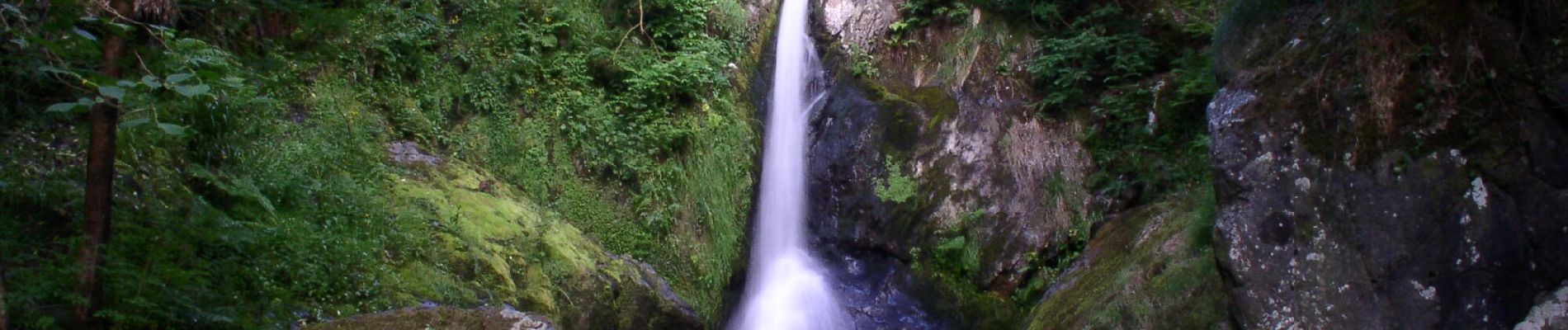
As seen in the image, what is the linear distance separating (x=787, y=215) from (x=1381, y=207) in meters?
6.64

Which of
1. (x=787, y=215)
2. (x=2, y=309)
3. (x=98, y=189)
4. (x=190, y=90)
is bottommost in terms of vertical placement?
(x=787, y=215)

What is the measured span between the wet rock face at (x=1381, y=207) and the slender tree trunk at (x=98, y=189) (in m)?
5.49

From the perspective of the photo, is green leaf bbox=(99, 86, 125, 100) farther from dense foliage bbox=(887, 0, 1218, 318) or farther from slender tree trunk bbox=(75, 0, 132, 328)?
dense foliage bbox=(887, 0, 1218, 318)

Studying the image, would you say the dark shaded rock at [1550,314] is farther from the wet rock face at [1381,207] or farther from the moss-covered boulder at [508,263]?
the moss-covered boulder at [508,263]

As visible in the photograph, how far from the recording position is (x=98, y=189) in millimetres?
3113

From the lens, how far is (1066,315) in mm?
6867

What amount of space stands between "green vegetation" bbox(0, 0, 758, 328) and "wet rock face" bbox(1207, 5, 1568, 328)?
192 inches

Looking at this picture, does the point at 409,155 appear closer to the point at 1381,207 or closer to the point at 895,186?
the point at 895,186

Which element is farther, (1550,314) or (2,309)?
(1550,314)

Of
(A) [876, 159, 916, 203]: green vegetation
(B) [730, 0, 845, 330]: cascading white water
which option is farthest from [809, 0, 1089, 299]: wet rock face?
(B) [730, 0, 845, 330]: cascading white water

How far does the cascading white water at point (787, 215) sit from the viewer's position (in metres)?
9.52

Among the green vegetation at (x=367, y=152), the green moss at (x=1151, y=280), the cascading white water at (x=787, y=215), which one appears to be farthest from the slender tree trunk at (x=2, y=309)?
the cascading white water at (x=787, y=215)

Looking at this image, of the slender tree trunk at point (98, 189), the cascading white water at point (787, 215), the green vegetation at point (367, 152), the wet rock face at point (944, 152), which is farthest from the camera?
the cascading white water at point (787, 215)

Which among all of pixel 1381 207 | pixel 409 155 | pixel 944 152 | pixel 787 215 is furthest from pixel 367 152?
pixel 1381 207
